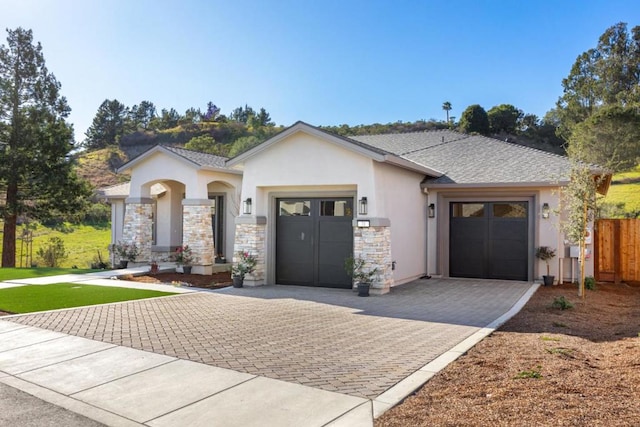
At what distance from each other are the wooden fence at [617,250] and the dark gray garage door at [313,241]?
818 cm

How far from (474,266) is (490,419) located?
12.0 meters

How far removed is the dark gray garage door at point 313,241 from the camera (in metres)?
13.0

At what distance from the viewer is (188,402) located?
15.7 ft

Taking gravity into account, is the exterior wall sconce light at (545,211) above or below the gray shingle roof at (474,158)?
below

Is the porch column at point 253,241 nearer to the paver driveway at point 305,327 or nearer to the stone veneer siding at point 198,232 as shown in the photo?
the paver driveway at point 305,327

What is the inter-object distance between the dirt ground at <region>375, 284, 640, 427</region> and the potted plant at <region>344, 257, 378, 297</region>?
415cm

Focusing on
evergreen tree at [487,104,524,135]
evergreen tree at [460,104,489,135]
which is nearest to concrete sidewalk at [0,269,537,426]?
evergreen tree at [460,104,489,135]

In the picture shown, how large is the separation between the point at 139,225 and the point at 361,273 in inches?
388

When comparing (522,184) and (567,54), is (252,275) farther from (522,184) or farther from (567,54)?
(567,54)

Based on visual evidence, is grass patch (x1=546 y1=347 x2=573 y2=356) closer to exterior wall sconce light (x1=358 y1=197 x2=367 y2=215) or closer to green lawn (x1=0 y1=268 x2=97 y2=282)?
exterior wall sconce light (x1=358 y1=197 x2=367 y2=215)

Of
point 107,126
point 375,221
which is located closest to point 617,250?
point 375,221

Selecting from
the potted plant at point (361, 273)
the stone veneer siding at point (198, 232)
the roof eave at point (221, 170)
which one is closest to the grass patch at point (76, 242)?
the stone veneer siding at point (198, 232)

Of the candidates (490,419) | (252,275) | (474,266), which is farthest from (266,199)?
(490,419)

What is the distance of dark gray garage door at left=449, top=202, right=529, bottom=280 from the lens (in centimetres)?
1484
